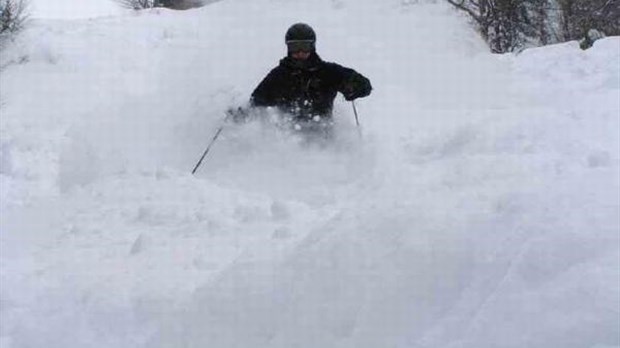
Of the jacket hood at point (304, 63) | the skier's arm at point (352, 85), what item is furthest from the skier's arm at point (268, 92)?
the skier's arm at point (352, 85)

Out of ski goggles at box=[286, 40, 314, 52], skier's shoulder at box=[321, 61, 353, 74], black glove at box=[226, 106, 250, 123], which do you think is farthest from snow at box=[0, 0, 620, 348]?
ski goggles at box=[286, 40, 314, 52]

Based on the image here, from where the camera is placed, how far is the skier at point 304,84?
24.5 ft

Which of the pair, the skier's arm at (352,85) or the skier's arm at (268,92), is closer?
the skier's arm at (352,85)

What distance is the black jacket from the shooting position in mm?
7492

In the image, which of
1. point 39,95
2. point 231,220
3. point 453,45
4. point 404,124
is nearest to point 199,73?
point 39,95

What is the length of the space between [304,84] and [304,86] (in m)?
0.02

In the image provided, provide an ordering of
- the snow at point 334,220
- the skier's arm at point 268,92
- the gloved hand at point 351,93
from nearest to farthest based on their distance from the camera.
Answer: the snow at point 334,220 < the gloved hand at point 351,93 < the skier's arm at point 268,92

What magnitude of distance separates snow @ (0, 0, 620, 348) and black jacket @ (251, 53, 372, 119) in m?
0.26

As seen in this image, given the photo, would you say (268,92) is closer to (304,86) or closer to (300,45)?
(304,86)

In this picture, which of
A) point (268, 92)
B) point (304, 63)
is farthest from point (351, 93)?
point (268, 92)

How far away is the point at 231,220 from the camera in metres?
5.41

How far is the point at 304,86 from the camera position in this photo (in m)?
7.50

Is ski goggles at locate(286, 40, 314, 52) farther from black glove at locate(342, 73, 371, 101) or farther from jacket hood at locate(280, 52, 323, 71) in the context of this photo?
black glove at locate(342, 73, 371, 101)

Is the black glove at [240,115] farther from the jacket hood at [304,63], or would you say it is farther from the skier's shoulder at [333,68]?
the skier's shoulder at [333,68]
